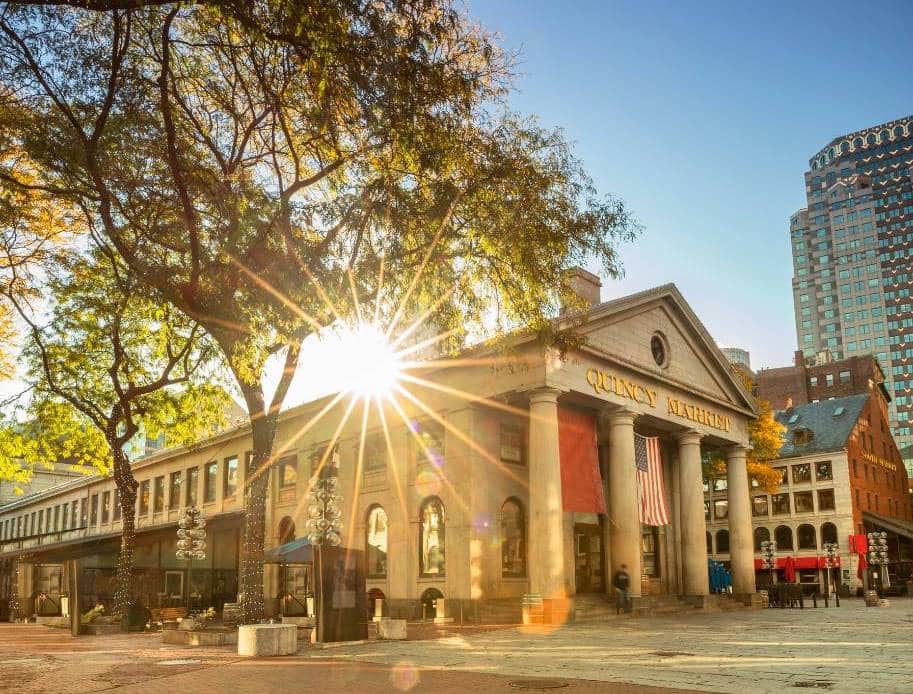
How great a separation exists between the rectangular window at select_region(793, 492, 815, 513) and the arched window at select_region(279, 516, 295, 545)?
4154 cm

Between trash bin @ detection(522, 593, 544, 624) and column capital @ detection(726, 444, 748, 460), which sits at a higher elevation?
column capital @ detection(726, 444, 748, 460)

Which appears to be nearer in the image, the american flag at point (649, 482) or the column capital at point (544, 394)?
the column capital at point (544, 394)

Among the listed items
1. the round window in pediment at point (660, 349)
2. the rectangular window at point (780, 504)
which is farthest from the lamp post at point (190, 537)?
the rectangular window at point (780, 504)

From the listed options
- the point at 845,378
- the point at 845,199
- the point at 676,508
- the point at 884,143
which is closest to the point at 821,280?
the point at 845,199

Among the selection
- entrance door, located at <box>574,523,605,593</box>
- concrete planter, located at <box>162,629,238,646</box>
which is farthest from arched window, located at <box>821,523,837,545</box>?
concrete planter, located at <box>162,629,238,646</box>

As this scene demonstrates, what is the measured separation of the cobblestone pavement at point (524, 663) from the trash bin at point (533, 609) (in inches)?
75.8

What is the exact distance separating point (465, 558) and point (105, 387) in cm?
1367

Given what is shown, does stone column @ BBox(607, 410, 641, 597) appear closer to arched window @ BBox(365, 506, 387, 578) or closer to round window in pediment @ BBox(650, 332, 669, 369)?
round window in pediment @ BBox(650, 332, 669, 369)

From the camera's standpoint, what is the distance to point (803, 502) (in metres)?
61.4

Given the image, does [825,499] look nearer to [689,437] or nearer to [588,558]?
[689,437]

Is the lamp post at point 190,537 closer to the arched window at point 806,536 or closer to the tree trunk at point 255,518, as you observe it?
the tree trunk at point 255,518

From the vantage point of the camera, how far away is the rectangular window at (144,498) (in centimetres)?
5153

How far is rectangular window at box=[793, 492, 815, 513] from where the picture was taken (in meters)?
60.8

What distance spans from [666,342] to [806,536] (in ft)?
120
